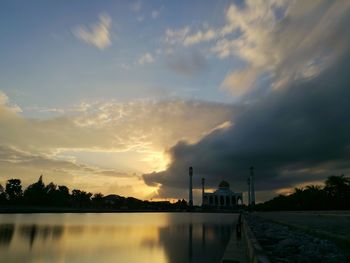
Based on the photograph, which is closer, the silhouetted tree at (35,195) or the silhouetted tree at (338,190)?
the silhouetted tree at (338,190)

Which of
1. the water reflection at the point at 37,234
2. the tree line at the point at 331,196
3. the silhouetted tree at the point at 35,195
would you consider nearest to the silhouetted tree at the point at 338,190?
the tree line at the point at 331,196

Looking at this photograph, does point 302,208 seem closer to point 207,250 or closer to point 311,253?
point 207,250

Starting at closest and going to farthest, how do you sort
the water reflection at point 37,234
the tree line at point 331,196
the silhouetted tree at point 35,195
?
the water reflection at point 37,234 < the tree line at point 331,196 < the silhouetted tree at point 35,195

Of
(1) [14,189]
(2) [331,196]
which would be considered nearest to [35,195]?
(1) [14,189]

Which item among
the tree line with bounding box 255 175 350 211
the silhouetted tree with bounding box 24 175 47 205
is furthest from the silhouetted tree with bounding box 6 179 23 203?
the tree line with bounding box 255 175 350 211

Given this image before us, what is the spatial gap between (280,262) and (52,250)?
68.1 feet

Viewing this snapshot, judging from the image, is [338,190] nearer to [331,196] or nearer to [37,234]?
[331,196]

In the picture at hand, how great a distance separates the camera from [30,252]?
27891 millimetres

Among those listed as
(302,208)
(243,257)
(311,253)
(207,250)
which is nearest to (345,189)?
(302,208)

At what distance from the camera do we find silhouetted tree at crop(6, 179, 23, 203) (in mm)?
164000

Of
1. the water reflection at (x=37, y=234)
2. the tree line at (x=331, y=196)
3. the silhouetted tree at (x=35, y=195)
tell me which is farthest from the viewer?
the silhouetted tree at (x=35, y=195)

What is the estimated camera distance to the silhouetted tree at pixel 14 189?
538 ft

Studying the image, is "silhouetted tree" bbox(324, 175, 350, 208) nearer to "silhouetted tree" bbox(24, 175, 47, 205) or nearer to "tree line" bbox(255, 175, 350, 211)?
"tree line" bbox(255, 175, 350, 211)

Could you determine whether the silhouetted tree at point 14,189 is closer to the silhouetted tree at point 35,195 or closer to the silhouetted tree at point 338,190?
the silhouetted tree at point 35,195
